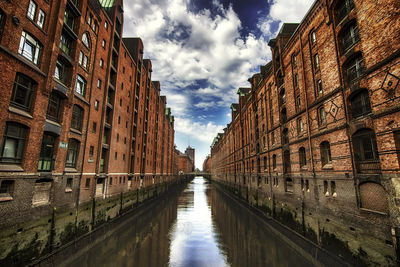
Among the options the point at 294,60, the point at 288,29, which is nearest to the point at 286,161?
the point at 294,60

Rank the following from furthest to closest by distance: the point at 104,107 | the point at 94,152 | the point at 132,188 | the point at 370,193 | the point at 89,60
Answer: the point at 132,188 < the point at 104,107 < the point at 94,152 < the point at 89,60 < the point at 370,193

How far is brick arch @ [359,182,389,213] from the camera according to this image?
27.5 ft

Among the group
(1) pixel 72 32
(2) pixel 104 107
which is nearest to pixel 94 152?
(2) pixel 104 107

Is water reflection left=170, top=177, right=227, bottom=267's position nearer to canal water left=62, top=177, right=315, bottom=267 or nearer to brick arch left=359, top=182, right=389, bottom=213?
canal water left=62, top=177, right=315, bottom=267

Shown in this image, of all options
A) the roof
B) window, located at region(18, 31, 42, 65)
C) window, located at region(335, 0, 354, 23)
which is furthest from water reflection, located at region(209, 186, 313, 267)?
the roof

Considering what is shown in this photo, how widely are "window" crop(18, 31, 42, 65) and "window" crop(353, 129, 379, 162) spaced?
→ 18.7 metres

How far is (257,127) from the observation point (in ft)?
94.8

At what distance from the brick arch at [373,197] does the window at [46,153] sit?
732 inches

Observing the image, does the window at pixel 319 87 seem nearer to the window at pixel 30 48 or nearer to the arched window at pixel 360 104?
the arched window at pixel 360 104

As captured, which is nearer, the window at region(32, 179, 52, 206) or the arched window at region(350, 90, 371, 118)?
the arched window at region(350, 90, 371, 118)

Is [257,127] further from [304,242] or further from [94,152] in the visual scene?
[94,152]

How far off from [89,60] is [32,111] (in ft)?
29.7

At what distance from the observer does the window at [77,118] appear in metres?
16.1

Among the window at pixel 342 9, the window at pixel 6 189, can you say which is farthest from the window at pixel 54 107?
the window at pixel 342 9
